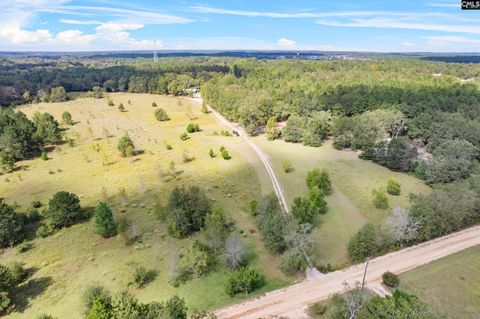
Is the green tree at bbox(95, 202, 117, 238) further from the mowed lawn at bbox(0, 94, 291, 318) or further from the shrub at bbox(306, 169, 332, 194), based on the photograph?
the shrub at bbox(306, 169, 332, 194)

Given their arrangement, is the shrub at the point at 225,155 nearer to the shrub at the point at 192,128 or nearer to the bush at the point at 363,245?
the shrub at the point at 192,128

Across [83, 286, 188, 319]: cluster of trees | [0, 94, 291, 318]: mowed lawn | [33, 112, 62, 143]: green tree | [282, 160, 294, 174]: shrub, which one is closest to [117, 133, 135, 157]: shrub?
[0, 94, 291, 318]: mowed lawn

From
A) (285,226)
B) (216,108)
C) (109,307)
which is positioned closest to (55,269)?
(109,307)

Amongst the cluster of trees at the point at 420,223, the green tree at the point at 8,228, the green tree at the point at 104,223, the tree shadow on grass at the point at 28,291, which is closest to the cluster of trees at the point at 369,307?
the cluster of trees at the point at 420,223

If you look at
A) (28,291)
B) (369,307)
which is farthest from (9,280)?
(369,307)

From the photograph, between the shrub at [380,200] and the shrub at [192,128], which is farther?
the shrub at [192,128]

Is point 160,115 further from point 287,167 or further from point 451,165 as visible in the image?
point 451,165
